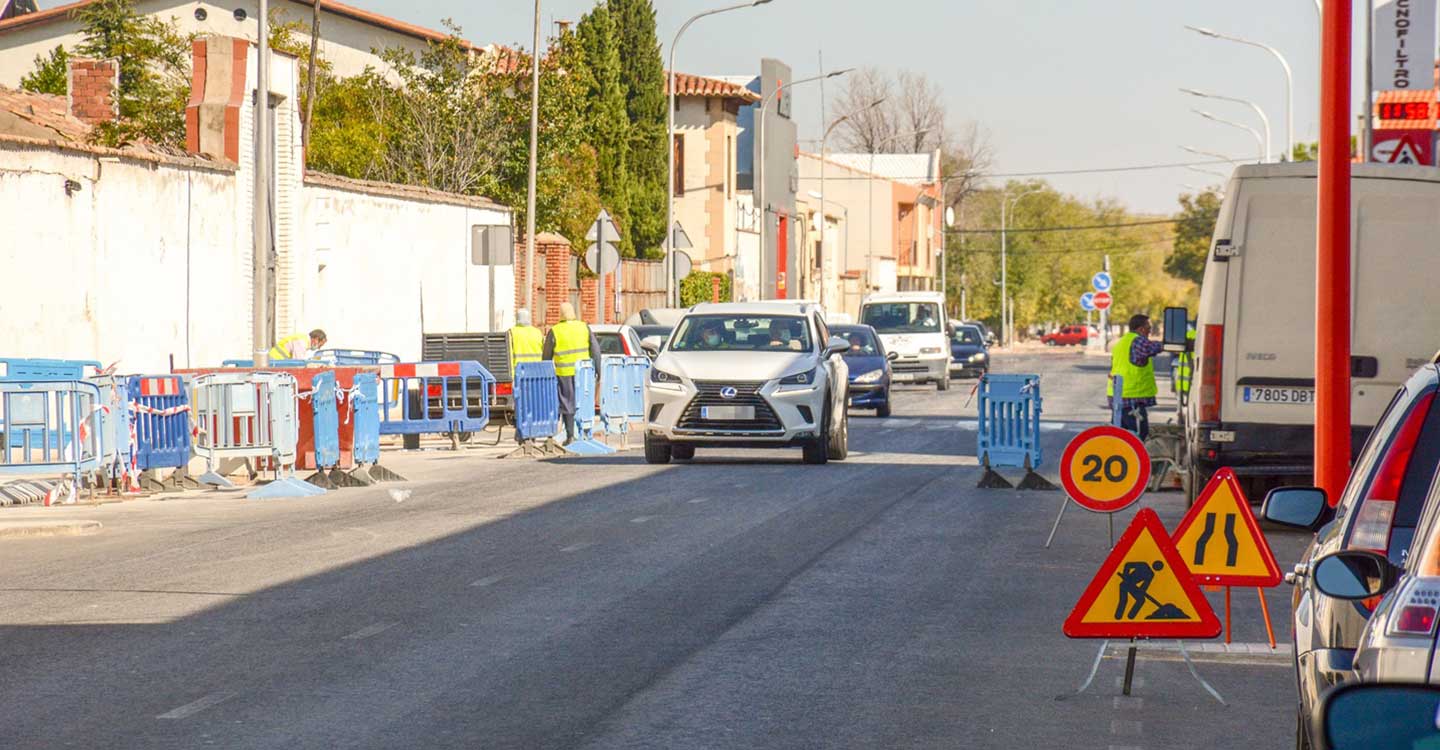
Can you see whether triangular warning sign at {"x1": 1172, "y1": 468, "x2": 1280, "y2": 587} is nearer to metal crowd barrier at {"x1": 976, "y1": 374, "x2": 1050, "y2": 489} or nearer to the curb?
the curb

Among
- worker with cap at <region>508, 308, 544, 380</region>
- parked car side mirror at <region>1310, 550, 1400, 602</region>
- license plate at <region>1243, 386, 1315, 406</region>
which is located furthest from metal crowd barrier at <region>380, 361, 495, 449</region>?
parked car side mirror at <region>1310, 550, 1400, 602</region>

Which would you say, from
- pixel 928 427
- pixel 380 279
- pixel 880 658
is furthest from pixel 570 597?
pixel 380 279

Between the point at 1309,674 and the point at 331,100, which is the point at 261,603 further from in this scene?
the point at 331,100

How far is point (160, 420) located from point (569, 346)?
7246 mm

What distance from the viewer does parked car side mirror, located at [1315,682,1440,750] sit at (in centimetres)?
303

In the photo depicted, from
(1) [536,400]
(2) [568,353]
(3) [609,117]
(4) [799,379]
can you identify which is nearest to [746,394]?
(4) [799,379]

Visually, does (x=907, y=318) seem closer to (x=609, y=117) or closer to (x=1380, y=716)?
(x=609, y=117)

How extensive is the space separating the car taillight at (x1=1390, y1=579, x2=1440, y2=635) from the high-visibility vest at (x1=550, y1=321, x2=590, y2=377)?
21259 mm

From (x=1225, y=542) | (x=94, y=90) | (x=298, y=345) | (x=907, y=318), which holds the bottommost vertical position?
(x=1225, y=542)

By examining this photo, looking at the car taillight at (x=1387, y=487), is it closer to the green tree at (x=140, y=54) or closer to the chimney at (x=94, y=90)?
the chimney at (x=94, y=90)

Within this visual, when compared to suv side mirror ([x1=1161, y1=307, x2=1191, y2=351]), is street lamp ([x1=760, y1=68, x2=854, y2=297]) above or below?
above

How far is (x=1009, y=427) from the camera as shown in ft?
64.4

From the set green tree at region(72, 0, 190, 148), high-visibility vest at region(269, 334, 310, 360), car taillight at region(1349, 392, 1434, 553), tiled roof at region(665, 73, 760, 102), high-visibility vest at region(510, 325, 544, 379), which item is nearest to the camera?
car taillight at region(1349, 392, 1434, 553)

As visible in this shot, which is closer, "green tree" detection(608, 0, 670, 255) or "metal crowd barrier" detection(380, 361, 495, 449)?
"metal crowd barrier" detection(380, 361, 495, 449)
